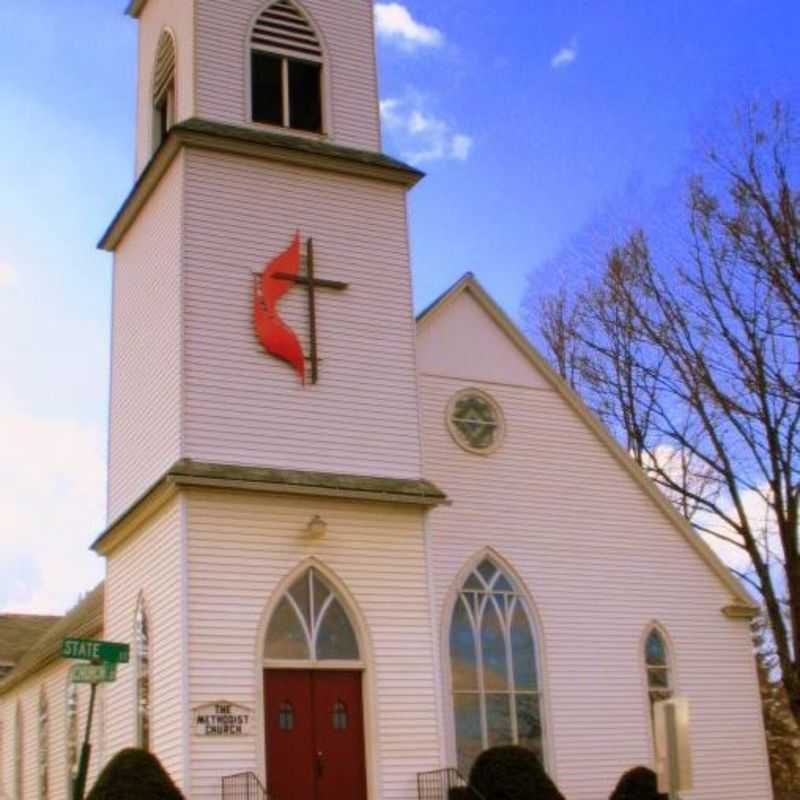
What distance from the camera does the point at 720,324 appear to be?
26.9 metres

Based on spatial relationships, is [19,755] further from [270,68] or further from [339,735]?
[270,68]

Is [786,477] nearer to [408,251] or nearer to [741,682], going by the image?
[741,682]

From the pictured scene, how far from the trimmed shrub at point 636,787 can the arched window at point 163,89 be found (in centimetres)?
1168

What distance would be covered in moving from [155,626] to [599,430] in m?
8.30

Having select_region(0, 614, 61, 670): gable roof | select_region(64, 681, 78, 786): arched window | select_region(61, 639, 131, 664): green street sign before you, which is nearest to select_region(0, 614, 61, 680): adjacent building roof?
select_region(0, 614, 61, 670): gable roof

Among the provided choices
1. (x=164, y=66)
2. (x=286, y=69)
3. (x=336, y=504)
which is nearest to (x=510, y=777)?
(x=336, y=504)

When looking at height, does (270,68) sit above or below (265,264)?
above

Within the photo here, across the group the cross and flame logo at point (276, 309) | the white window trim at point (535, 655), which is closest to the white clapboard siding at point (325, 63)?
the cross and flame logo at point (276, 309)

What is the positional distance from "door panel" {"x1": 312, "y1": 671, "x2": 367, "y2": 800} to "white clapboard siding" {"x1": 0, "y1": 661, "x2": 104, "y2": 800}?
15.9 ft

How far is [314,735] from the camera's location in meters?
17.5

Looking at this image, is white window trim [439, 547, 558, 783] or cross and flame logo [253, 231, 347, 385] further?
white window trim [439, 547, 558, 783]

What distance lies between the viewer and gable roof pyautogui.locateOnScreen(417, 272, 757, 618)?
22453 mm

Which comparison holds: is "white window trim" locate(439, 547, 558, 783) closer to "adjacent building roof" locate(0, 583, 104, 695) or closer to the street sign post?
"adjacent building roof" locate(0, 583, 104, 695)

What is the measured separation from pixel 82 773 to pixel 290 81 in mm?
12695
